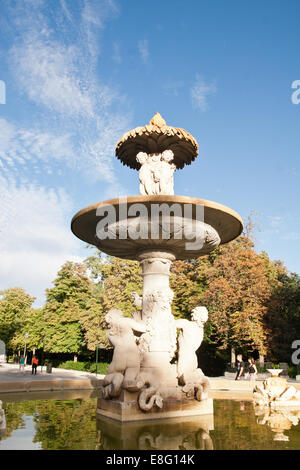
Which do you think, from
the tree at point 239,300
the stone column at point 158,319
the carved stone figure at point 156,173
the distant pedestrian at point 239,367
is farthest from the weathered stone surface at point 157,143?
the tree at point 239,300

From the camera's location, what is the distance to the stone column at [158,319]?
23.9 feet

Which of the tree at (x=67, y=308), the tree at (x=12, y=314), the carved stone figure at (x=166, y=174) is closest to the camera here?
the carved stone figure at (x=166, y=174)

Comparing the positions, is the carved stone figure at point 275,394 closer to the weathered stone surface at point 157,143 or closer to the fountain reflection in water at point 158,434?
the fountain reflection in water at point 158,434

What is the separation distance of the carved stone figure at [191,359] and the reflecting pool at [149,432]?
1.66 ft

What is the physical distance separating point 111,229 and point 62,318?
1065 inches

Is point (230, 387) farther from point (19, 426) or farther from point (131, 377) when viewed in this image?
point (19, 426)

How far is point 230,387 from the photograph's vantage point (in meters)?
13.7

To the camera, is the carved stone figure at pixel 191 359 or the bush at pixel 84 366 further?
the bush at pixel 84 366

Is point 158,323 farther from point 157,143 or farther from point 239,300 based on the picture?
point 239,300

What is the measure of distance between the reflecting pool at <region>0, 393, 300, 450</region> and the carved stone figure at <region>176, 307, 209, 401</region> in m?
0.51

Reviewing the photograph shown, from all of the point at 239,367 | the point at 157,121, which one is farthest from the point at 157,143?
the point at 239,367

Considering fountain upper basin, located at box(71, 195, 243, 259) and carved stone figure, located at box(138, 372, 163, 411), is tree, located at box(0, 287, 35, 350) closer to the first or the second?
fountain upper basin, located at box(71, 195, 243, 259)

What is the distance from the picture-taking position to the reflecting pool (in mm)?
4906
